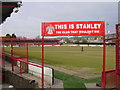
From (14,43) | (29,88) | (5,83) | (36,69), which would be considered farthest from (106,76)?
(14,43)

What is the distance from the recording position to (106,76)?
4625mm

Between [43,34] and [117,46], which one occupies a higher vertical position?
[43,34]

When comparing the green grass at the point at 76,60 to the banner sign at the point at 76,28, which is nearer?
the banner sign at the point at 76,28

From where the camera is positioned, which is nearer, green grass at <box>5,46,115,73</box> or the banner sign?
the banner sign

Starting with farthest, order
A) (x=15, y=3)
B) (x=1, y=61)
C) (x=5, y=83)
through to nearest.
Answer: (x=1, y=61) < (x=15, y=3) < (x=5, y=83)

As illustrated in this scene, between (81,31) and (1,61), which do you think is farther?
(1,61)

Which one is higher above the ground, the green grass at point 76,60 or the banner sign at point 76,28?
the banner sign at point 76,28

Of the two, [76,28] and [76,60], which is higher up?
[76,28]

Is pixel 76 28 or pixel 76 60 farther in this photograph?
pixel 76 60

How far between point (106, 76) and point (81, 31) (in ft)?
5.56

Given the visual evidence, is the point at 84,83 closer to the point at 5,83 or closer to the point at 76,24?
the point at 76,24

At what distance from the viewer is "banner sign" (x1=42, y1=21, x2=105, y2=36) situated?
13.3 ft

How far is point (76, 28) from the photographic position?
415cm

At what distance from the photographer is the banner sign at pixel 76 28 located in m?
4.06
